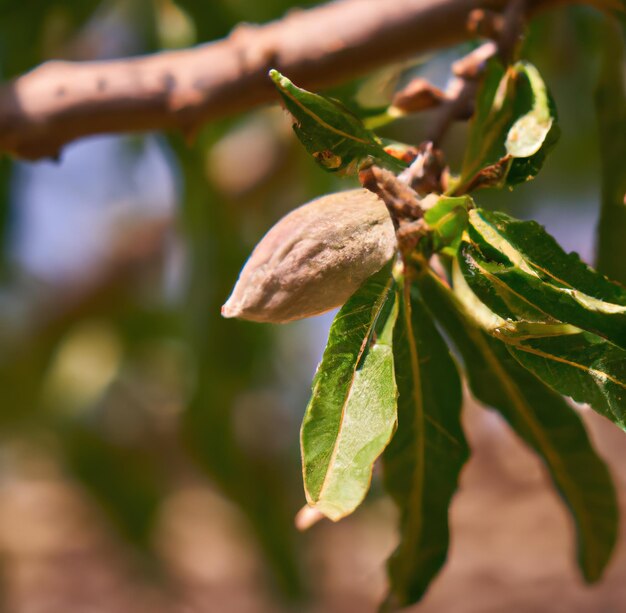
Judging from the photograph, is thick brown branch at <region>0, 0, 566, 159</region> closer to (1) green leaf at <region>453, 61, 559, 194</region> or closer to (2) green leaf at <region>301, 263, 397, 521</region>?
(1) green leaf at <region>453, 61, 559, 194</region>

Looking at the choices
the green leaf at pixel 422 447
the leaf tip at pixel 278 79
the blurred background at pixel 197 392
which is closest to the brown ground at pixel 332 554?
the blurred background at pixel 197 392

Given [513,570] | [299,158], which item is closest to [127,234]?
[299,158]

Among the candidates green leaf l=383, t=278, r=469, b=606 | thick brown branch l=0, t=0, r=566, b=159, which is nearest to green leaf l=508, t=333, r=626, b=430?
green leaf l=383, t=278, r=469, b=606

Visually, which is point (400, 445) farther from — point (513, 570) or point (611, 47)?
point (513, 570)

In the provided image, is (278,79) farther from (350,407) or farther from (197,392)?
(197,392)

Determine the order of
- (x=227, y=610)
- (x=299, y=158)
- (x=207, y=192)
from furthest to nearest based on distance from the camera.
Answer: (x=227, y=610) < (x=299, y=158) < (x=207, y=192)

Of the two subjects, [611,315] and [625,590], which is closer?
[611,315]
